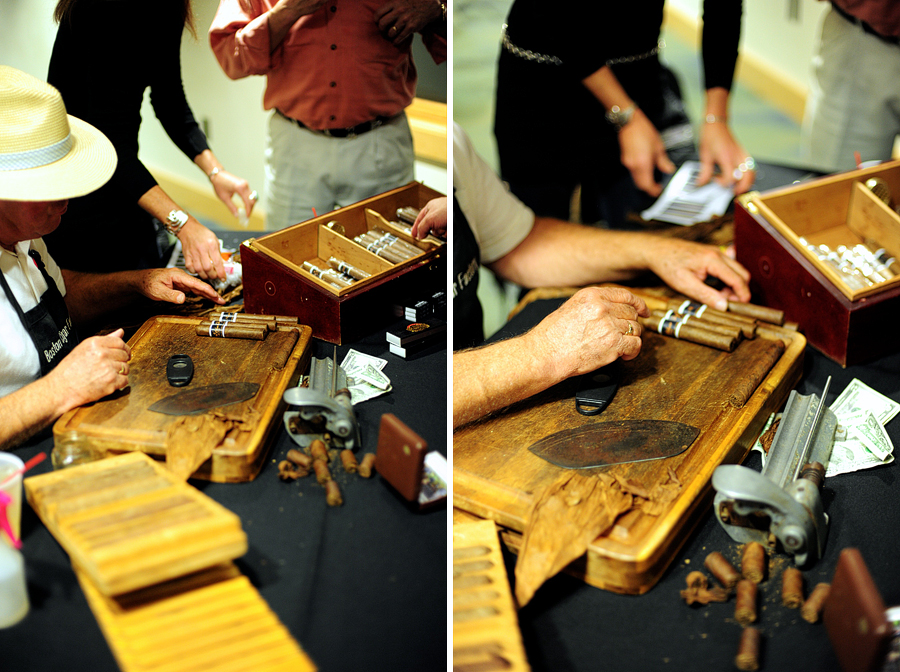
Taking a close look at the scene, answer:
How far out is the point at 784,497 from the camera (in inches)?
45.4

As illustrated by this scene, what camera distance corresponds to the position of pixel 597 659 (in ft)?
3.56

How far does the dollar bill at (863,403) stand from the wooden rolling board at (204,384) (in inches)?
44.3

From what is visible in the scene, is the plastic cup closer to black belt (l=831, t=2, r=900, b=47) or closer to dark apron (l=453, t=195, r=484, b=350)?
dark apron (l=453, t=195, r=484, b=350)

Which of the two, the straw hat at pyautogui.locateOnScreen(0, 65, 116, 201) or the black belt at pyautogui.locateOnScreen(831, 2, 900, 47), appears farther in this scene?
the black belt at pyautogui.locateOnScreen(831, 2, 900, 47)

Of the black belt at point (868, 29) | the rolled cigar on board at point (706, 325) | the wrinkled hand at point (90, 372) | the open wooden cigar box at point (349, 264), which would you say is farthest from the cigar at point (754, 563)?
the black belt at point (868, 29)

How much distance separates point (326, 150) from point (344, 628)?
1047 mm

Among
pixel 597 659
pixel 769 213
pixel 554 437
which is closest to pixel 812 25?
pixel 769 213

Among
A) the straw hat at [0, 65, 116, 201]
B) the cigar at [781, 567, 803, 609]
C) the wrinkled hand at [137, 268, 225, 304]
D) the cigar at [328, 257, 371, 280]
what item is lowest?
the cigar at [781, 567, 803, 609]

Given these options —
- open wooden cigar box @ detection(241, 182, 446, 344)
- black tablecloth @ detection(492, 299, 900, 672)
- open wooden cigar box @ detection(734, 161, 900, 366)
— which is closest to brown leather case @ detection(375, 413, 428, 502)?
black tablecloth @ detection(492, 299, 900, 672)

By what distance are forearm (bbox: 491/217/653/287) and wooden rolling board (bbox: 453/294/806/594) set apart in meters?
0.33

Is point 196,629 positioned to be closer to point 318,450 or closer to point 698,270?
point 318,450

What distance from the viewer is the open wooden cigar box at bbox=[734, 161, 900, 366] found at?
1.71 m

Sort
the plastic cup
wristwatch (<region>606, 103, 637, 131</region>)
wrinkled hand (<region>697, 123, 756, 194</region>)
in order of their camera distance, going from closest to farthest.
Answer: the plastic cup → wristwatch (<region>606, 103, 637, 131</region>) → wrinkled hand (<region>697, 123, 756, 194</region>)

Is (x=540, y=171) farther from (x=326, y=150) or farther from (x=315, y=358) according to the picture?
(x=315, y=358)
